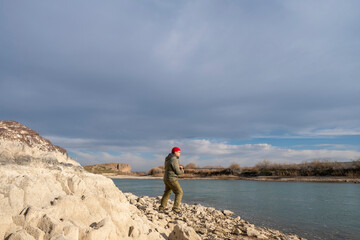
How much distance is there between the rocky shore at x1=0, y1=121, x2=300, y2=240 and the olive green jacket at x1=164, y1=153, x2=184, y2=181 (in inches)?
53.2

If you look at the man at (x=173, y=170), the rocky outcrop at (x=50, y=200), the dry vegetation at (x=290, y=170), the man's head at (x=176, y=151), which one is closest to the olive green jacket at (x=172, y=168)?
the man at (x=173, y=170)

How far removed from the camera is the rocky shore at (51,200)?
323 cm

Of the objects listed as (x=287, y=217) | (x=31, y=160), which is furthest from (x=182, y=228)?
(x=287, y=217)

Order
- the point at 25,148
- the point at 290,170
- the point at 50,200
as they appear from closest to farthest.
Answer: the point at 50,200, the point at 25,148, the point at 290,170

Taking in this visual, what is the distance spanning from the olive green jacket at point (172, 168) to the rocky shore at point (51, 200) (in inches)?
53.2

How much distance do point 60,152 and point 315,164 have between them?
184 ft

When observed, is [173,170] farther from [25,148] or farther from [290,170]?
[290,170]

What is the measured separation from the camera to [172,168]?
289 inches

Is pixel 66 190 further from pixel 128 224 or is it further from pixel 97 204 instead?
pixel 128 224

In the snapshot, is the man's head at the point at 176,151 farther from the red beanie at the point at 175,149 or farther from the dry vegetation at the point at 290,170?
the dry vegetation at the point at 290,170

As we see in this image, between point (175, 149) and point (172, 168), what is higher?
point (175, 149)

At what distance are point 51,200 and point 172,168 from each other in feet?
12.9

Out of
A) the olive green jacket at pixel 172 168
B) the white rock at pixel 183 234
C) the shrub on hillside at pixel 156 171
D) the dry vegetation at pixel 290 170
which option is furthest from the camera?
the shrub on hillside at pixel 156 171

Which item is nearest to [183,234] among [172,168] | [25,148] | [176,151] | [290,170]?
[172,168]
